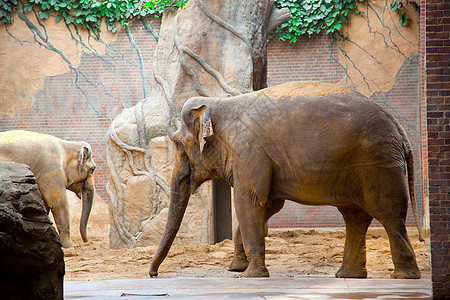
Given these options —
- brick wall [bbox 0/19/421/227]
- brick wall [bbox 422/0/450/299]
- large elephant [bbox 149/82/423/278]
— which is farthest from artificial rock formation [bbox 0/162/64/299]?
brick wall [bbox 0/19/421/227]

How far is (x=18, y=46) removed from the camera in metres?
13.4

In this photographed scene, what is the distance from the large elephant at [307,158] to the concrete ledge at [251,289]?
900 mm

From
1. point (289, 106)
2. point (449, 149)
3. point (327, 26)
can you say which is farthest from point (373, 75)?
point (449, 149)

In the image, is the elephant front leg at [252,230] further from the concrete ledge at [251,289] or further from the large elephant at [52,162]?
the large elephant at [52,162]

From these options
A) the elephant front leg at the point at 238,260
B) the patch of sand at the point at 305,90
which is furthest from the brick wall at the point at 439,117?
the elephant front leg at the point at 238,260

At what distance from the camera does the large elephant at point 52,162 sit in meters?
9.80

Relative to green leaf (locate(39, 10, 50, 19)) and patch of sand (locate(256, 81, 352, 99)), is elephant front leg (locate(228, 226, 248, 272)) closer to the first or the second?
patch of sand (locate(256, 81, 352, 99))

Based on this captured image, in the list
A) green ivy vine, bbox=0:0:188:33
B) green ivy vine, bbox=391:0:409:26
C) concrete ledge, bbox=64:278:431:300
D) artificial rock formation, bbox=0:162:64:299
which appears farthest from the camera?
green ivy vine, bbox=0:0:188:33

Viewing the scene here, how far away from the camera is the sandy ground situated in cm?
686

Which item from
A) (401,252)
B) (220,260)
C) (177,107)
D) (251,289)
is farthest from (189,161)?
(401,252)

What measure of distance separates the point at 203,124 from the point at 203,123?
1cm

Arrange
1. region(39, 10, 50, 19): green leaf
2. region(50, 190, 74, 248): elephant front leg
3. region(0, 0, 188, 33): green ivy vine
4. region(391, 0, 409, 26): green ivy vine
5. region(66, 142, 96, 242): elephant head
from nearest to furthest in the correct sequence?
region(50, 190, 74, 248): elephant front leg
region(66, 142, 96, 242): elephant head
region(391, 0, 409, 26): green ivy vine
region(0, 0, 188, 33): green ivy vine
region(39, 10, 50, 19): green leaf

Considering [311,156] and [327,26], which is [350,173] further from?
[327,26]

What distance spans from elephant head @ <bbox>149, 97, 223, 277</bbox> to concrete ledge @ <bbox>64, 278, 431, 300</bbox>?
132 centimetres
